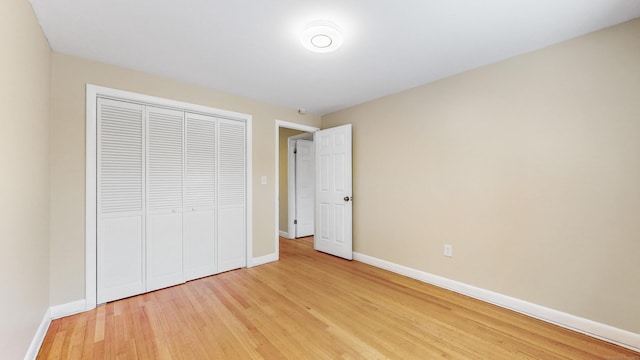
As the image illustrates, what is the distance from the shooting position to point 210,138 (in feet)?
10.5

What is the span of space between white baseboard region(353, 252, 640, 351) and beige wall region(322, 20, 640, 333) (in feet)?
0.18

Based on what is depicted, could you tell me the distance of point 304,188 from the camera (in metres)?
5.41

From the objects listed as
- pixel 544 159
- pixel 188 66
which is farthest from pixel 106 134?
pixel 544 159

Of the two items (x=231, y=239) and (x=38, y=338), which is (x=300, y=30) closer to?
(x=231, y=239)

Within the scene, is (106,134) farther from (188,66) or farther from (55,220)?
(188,66)

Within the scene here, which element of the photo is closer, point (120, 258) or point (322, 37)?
point (322, 37)

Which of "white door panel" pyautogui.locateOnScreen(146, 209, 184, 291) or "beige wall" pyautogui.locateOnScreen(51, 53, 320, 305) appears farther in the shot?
"white door panel" pyautogui.locateOnScreen(146, 209, 184, 291)

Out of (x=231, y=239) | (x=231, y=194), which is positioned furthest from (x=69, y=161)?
(x=231, y=239)

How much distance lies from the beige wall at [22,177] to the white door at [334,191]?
3105mm

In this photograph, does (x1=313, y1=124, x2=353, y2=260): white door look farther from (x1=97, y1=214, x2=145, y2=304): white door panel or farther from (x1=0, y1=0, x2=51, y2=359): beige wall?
(x1=0, y1=0, x2=51, y2=359): beige wall

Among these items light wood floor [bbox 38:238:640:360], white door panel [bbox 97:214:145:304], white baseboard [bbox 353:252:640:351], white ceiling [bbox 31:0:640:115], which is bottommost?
light wood floor [bbox 38:238:640:360]

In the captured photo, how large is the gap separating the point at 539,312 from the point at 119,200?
4.01 metres

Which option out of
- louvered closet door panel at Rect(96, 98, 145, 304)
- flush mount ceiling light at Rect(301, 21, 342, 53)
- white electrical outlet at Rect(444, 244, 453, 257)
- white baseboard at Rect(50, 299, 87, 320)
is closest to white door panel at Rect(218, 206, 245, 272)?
louvered closet door panel at Rect(96, 98, 145, 304)

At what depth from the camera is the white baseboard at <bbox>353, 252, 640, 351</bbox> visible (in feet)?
6.08
